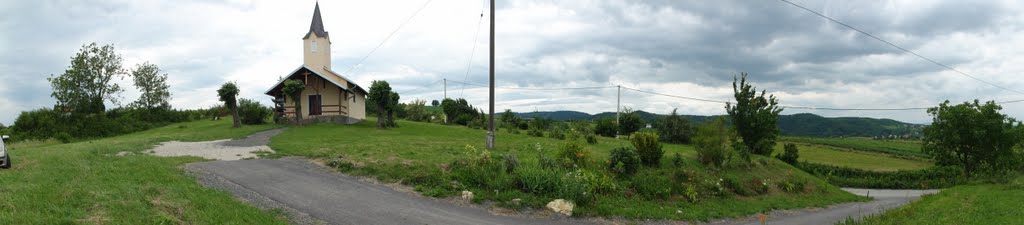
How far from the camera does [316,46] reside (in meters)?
42.6

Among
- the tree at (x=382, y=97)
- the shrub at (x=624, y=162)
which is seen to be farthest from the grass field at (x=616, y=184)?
the tree at (x=382, y=97)

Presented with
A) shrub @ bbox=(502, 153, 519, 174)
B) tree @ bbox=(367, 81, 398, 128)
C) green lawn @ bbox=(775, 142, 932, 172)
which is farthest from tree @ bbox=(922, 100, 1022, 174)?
tree @ bbox=(367, 81, 398, 128)

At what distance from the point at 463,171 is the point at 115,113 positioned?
46.0 meters

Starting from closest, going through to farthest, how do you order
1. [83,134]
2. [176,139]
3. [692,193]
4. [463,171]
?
[463,171]
[692,193]
[176,139]
[83,134]

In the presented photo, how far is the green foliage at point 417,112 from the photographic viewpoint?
5521 cm

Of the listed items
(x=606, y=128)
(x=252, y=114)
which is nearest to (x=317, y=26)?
(x=252, y=114)

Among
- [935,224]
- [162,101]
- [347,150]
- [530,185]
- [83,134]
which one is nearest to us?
[935,224]

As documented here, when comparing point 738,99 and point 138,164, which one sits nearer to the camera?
point 138,164

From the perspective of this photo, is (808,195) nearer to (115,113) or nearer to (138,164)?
(138,164)

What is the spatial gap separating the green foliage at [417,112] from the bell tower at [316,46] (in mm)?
13617

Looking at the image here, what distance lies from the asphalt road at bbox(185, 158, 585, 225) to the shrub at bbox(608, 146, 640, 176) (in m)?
5.28

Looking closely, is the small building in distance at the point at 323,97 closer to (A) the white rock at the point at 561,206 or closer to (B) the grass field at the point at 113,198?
(B) the grass field at the point at 113,198

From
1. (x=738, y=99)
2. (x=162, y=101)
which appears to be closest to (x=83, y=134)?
(x=162, y=101)

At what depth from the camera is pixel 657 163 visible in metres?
18.6
